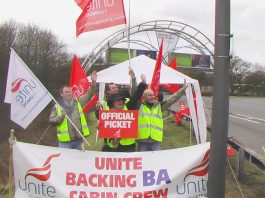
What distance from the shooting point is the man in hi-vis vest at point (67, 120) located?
8191 millimetres

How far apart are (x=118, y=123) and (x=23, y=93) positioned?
5.12 ft

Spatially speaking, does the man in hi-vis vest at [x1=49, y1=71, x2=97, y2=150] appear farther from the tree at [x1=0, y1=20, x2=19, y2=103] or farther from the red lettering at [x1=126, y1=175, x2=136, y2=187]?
the tree at [x1=0, y1=20, x2=19, y2=103]

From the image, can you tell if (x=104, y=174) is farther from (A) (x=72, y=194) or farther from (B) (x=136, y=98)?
(B) (x=136, y=98)

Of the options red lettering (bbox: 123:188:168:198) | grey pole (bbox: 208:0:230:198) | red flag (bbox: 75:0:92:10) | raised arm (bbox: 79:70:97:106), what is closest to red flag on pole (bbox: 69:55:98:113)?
raised arm (bbox: 79:70:97:106)

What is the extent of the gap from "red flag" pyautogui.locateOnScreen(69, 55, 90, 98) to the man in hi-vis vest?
1947mm

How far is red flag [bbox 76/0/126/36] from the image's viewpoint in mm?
8633

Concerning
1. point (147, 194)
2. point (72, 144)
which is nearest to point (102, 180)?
point (147, 194)

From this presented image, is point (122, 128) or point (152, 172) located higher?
point (122, 128)

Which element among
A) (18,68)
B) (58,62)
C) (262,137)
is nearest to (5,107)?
(58,62)

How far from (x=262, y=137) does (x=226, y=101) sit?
13.9 meters

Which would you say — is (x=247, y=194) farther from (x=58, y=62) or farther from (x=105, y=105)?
(x=58, y=62)

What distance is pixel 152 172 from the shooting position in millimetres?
6988

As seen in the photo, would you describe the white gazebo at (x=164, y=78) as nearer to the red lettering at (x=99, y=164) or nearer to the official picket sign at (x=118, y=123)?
the official picket sign at (x=118, y=123)

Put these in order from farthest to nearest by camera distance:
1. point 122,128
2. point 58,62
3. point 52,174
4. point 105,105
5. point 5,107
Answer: point 58,62 < point 5,107 < point 105,105 < point 122,128 < point 52,174
